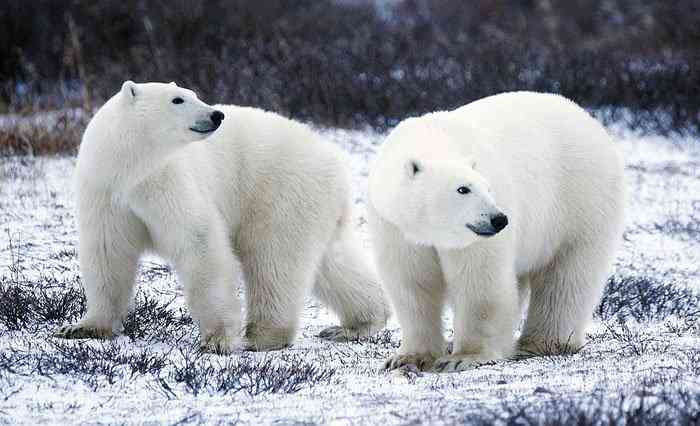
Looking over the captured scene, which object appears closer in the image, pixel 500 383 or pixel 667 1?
pixel 500 383

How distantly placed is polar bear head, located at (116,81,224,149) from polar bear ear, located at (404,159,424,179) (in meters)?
0.85

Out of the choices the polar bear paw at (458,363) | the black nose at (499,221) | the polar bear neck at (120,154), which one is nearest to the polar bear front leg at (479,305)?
the polar bear paw at (458,363)

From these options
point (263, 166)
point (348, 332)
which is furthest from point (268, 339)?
point (263, 166)

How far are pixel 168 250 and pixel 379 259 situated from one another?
2.86ft

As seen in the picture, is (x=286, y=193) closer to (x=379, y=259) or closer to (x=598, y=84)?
(x=379, y=259)

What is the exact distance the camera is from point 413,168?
394 centimetres

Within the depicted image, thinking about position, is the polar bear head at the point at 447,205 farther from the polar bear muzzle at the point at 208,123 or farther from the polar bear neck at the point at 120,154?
the polar bear neck at the point at 120,154

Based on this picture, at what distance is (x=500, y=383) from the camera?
3670 millimetres

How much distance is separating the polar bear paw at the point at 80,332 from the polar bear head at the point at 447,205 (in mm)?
1382

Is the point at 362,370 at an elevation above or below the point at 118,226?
below

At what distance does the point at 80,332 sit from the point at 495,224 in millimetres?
1776

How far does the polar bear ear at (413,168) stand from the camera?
3.93 metres

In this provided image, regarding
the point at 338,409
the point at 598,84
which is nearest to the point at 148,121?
the point at 338,409

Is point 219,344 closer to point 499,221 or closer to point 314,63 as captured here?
point 499,221
